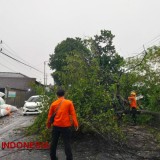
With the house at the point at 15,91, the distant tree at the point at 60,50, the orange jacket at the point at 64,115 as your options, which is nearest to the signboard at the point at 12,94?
the house at the point at 15,91

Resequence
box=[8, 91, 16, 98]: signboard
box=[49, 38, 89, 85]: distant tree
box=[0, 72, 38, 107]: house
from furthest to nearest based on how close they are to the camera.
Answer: box=[49, 38, 89, 85]: distant tree → box=[8, 91, 16, 98]: signboard → box=[0, 72, 38, 107]: house

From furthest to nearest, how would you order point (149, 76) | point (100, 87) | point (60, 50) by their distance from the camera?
point (60, 50), point (149, 76), point (100, 87)

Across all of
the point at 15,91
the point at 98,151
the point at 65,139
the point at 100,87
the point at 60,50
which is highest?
the point at 60,50

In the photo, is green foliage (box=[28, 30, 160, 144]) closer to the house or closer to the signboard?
the house

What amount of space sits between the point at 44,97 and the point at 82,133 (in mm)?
1845

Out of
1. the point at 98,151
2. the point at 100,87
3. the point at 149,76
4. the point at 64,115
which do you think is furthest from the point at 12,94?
the point at 64,115

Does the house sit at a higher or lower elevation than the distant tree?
lower

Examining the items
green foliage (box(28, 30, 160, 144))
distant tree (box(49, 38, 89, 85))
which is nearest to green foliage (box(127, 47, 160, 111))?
green foliage (box(28, 30, 160, 144))

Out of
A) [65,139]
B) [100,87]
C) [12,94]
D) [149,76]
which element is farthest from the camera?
[12,94]

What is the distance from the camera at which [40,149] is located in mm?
8203

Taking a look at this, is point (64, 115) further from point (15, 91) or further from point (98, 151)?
point (15, 91)

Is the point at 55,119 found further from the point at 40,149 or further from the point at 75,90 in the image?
the point at 75,90

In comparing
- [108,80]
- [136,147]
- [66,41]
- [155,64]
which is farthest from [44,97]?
[66,41]

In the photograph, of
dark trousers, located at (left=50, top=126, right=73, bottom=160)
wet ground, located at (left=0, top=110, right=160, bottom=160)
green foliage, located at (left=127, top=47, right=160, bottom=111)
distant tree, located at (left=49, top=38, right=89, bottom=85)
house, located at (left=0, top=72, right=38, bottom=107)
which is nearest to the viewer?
dark trousers, located at (left=50, top=126, right=73, bottom=160)
